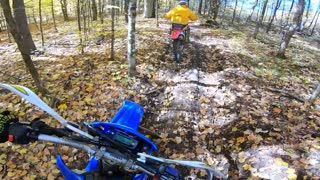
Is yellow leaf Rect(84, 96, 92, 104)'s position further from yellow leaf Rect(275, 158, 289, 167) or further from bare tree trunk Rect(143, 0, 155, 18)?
bare tree trunk Rect(143, 0, 155, 18)

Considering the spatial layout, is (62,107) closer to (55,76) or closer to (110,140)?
(55,76)

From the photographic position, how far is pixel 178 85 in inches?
296

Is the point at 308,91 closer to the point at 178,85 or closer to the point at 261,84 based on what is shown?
the point at 261,84

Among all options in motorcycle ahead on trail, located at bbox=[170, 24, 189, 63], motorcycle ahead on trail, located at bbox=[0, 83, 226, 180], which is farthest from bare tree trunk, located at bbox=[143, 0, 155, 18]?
motorcycle ahead on trail, located at bbox=[0, 83, 226, 180]

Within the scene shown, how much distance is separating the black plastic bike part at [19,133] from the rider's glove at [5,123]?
3 cm

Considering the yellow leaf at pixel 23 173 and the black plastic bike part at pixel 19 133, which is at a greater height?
the black plastic bike part at pixel 19 133

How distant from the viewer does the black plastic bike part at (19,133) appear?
1909 mm

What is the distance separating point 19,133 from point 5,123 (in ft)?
0.48

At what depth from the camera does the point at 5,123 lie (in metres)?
1.95

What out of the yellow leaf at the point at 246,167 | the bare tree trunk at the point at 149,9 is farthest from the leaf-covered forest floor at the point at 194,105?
the bare tree trunk at the point at 149,9

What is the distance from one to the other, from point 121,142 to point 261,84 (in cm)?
664

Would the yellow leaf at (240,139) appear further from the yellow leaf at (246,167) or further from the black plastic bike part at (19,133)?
the black plastic bike part at (19,133)

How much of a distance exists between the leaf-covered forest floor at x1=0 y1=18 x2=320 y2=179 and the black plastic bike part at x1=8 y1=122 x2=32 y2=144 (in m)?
3.53

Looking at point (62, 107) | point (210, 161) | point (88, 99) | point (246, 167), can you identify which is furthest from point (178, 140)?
point (62, 107)
